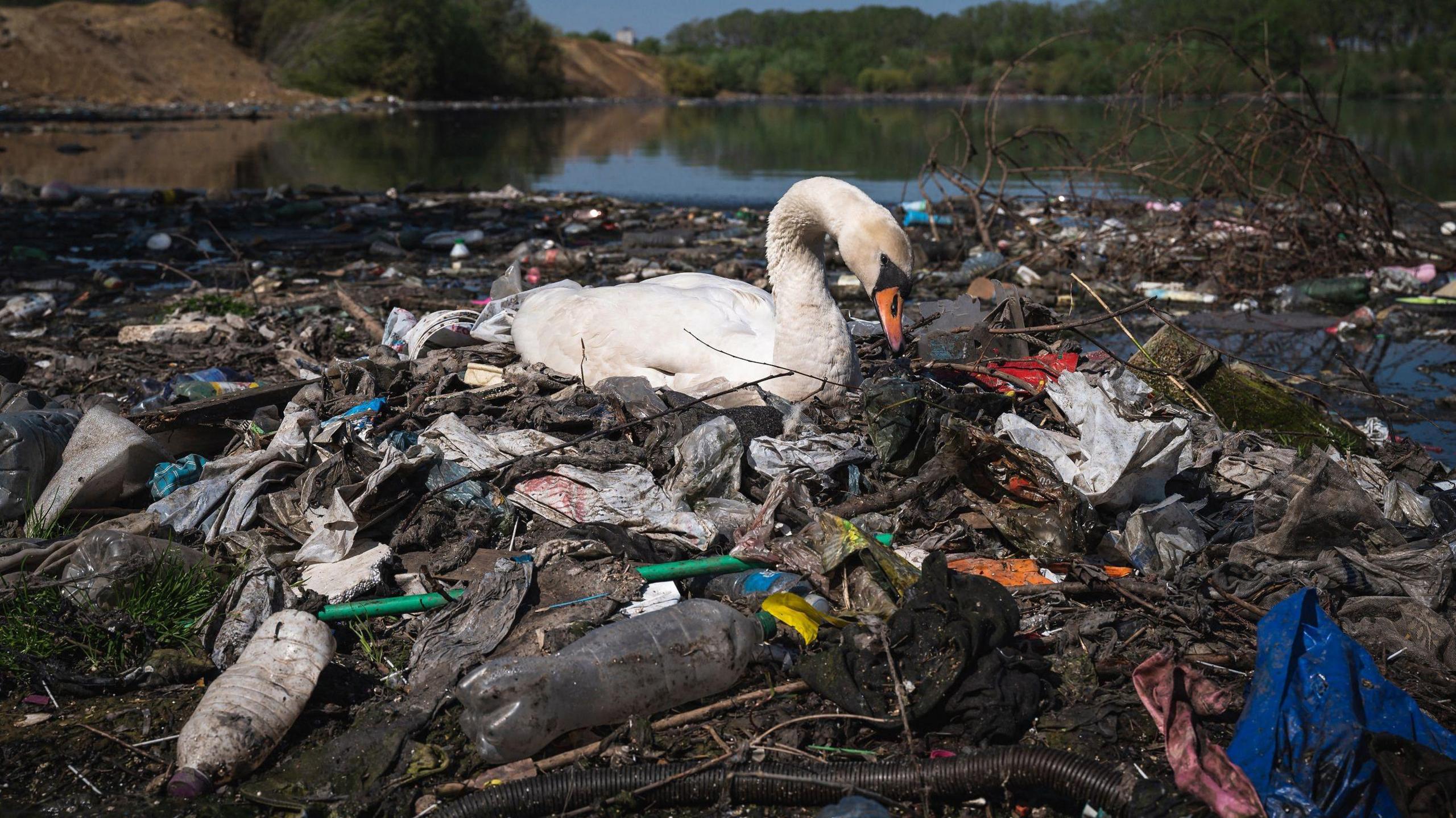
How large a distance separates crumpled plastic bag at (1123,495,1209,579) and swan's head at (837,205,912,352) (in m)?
1.28

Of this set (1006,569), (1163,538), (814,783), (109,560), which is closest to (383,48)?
(109,560)

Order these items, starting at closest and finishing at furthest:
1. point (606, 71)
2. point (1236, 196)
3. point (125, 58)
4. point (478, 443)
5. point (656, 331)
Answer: point (478, 443) → point (656, 331) → point (1236, 196) → point (125, 58) → point (606, 71)

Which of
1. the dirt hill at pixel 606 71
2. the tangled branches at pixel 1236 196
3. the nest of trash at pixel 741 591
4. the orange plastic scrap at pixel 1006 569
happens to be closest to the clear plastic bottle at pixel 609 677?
the nest of trash at pixel 741 591

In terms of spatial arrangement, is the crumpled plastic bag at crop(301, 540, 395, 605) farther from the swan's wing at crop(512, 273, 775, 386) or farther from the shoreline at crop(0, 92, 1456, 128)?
the shoreline at crop(0, 92, 1456, 128)

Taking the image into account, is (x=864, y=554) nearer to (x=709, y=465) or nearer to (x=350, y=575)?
(x=709, y=465)

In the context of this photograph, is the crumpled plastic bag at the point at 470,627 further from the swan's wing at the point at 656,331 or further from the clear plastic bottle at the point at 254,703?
the swan's wing at the point at 656,331

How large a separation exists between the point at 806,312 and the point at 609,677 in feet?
7.31

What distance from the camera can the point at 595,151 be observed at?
28.2 m

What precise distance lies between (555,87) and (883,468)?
7602cm

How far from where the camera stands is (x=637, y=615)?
10.8ft

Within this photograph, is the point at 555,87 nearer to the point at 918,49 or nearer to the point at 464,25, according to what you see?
the point at 464,25

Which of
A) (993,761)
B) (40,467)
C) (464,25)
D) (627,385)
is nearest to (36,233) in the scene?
(40,467)

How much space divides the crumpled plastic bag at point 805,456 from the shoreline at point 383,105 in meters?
6.23

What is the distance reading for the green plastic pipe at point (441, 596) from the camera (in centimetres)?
341
